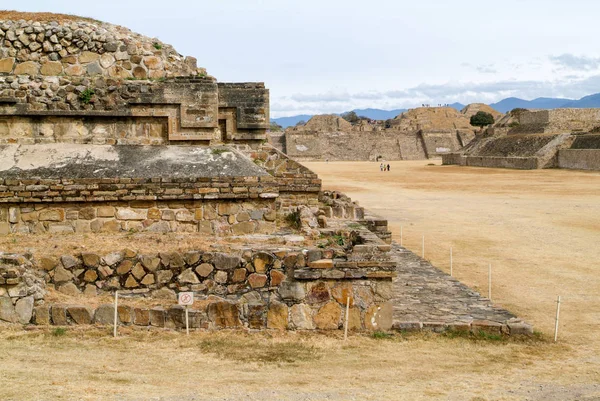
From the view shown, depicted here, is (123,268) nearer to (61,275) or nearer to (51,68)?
(61,275)

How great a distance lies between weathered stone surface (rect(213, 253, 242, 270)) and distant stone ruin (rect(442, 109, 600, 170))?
138 ft

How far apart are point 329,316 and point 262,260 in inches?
42.3

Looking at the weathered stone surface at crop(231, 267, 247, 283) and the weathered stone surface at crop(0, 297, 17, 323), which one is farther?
the weathered stone surface at crop(231, 267, 247, 283)

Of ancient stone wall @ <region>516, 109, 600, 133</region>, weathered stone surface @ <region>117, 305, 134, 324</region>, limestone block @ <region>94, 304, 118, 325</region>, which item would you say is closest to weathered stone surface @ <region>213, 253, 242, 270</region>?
weathered stone surface @ <region>117, 305, 134, 324</region>

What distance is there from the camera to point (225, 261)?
7.83m

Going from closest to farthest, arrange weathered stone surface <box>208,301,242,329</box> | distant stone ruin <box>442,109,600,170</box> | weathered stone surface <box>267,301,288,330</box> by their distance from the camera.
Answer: weathered stone surface <box>208,301,242,329</box> < weathered stone surface <box>267,301,288,330</box> < distant stone ruin <box>442,109,600,170</box>

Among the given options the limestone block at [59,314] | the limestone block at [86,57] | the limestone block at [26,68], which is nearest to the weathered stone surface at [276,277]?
the limestone block at [59,314]

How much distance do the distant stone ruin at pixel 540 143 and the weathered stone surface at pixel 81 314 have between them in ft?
142

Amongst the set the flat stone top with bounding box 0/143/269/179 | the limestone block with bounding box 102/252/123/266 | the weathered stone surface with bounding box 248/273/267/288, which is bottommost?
the weathered stone surface with bounding box 248/273/267/288

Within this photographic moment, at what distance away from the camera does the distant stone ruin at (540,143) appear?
4862cm

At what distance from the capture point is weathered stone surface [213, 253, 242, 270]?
25.6 feet

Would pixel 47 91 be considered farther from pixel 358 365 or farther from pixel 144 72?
pixel 358 365

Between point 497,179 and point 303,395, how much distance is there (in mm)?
37883

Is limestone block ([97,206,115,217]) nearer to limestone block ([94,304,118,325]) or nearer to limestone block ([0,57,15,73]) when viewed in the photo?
limestone block ([94,304,118,325])
